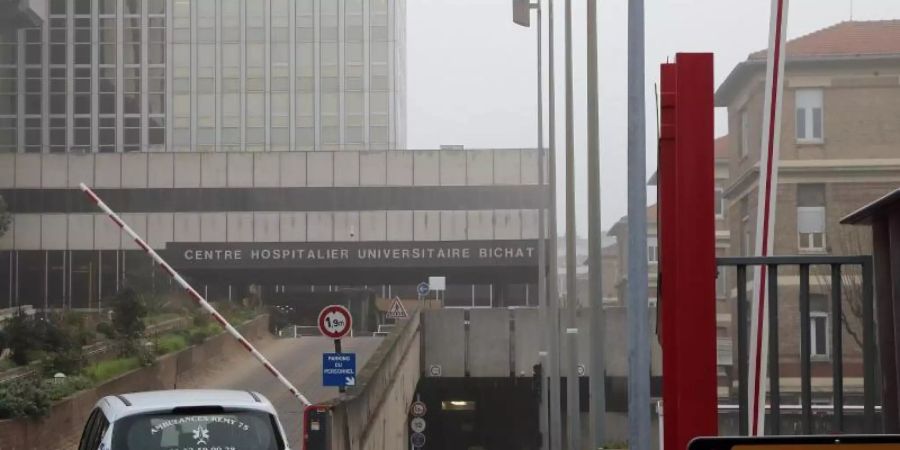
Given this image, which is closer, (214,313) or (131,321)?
(214,313)

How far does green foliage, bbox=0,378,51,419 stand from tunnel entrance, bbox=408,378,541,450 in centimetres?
2708

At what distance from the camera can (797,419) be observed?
536cm

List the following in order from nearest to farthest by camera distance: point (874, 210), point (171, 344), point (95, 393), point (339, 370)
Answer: point (874, 210)
point (339, 370)
point (95, 393)
point (171, 344)

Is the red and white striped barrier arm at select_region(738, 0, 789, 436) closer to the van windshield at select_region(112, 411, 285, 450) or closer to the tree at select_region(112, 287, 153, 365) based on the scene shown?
the van windshield at select_region(112, 411, 285, 450)

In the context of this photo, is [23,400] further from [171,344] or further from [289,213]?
[289,213]

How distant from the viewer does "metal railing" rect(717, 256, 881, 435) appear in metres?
4.82

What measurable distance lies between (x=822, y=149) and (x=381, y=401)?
2156cm

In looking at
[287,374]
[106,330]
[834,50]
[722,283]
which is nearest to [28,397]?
[106,330]

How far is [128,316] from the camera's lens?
35969mm

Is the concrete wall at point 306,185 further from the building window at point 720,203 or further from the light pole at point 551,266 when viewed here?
the building window at point 720,203

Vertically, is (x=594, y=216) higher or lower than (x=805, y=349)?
higher

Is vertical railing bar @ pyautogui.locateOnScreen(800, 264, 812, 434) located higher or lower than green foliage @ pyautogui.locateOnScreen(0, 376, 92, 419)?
higher

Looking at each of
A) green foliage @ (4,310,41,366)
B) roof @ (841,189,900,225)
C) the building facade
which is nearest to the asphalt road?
green foliage @ (4,310,41,366)

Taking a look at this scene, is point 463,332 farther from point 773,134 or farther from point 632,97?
point 773,134
